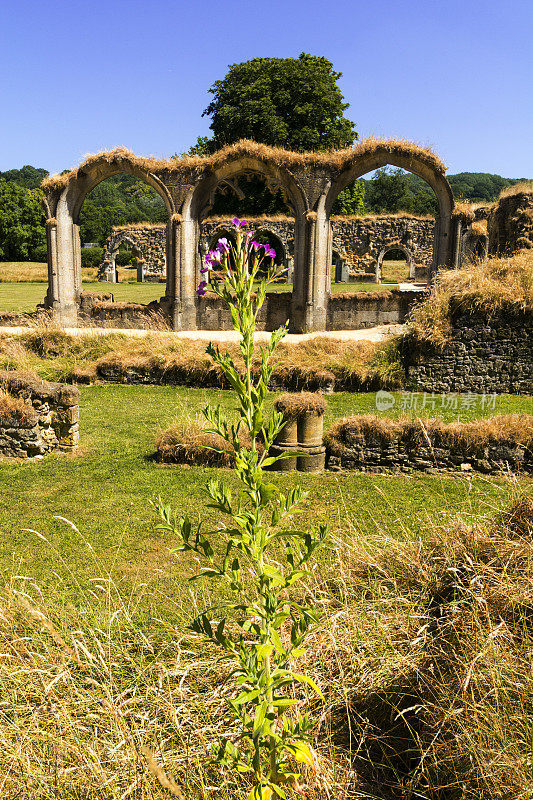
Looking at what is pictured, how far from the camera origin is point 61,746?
247 cm

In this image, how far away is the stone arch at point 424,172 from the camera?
16.1 m

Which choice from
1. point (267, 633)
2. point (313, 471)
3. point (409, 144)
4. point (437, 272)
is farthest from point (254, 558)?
point (409, 144)

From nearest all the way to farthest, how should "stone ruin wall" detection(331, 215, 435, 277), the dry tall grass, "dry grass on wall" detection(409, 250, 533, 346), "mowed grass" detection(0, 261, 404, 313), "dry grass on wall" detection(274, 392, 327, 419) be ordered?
"dry grass on wall" detection(274, 392, 327, 419) < "dry grass on wall" detection(409, 250, 533, 346) < "mowed grass" detection(0, 261, 404, 313) < "stone ruin wall" detection(331, 215, 435, 277) < the dry tall grass

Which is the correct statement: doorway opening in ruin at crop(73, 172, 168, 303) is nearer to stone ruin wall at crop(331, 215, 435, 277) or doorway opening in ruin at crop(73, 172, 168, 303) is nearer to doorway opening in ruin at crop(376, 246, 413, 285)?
stone ruin wall at crop(331, 215, 435, 277)

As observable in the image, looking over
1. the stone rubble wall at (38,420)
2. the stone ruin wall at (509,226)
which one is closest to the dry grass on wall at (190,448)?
the stone rubble wall at (38,420)

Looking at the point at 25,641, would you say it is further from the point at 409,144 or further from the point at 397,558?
the point at 409,144

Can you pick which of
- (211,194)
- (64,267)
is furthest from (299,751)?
(64,267)

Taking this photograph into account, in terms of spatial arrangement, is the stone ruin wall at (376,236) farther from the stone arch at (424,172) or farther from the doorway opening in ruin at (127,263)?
the stone arch at (424,172)

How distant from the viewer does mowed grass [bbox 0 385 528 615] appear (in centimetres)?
466

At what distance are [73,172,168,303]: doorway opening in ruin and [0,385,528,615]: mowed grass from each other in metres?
12.2

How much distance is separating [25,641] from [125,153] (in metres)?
16.4

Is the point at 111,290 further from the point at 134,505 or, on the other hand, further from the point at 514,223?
the point at 134,505

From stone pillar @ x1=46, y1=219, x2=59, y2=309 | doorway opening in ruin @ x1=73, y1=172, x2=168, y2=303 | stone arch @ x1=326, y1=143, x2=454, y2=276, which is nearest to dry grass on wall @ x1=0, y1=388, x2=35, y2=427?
stone pillar @ x1=46, y1=219, x2=59, y2=309

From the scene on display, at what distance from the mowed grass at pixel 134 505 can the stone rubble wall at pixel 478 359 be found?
349cm
